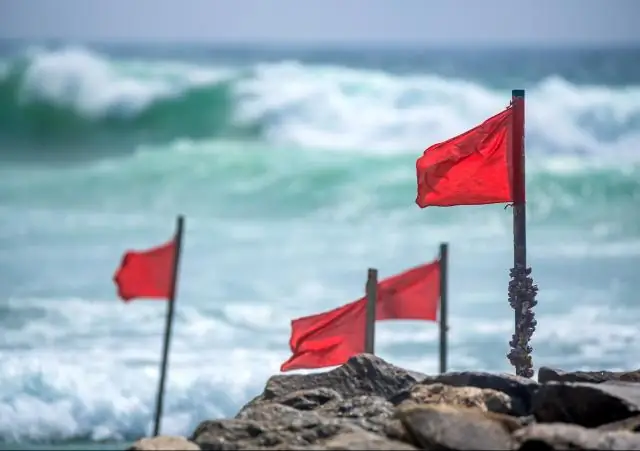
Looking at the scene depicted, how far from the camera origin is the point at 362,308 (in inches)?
443

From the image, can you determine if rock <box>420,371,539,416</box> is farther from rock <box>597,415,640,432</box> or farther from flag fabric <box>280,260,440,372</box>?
flag fabric <box>280,260,440,372</box>

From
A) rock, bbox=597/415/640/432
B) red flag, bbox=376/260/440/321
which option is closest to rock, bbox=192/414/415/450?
rock, bbox=597/415/640/432

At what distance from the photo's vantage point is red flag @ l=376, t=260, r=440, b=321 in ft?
38.0

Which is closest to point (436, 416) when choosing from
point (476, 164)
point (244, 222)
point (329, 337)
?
point (476, 164)

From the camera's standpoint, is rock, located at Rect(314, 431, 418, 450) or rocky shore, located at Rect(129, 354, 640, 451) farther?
rock, located at Rect(314, 431, 418, 450)

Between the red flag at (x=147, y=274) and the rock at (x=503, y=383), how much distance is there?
425 centimetres

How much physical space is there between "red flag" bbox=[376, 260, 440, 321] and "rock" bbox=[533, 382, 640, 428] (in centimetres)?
409

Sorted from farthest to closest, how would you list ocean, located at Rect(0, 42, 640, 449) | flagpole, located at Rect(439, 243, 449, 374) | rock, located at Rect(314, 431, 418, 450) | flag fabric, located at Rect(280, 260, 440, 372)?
1. ocean, located at Rect(0, 42, 640, 449)
2. flagpole, located at Rect(439, 243, 449, 374)
3. flag fabric, located at Rect(280, 260, 440, 372)
4. rock, located at Rect(314, 431, 418, 450)

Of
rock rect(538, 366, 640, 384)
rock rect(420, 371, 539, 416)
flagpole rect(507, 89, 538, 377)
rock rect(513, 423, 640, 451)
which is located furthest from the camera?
flagpole rect(507, 89, 538, 377)

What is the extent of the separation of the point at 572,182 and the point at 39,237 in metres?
8.48

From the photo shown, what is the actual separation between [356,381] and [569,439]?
6.27 feet

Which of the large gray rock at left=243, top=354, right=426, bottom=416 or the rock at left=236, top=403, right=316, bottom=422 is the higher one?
the large gray rock at left=243, top=354, right=426, bottom=416

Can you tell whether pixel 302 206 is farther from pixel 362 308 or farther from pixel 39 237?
pixel 362 308

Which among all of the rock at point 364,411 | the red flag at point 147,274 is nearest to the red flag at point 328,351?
the red flag at point 147,274
